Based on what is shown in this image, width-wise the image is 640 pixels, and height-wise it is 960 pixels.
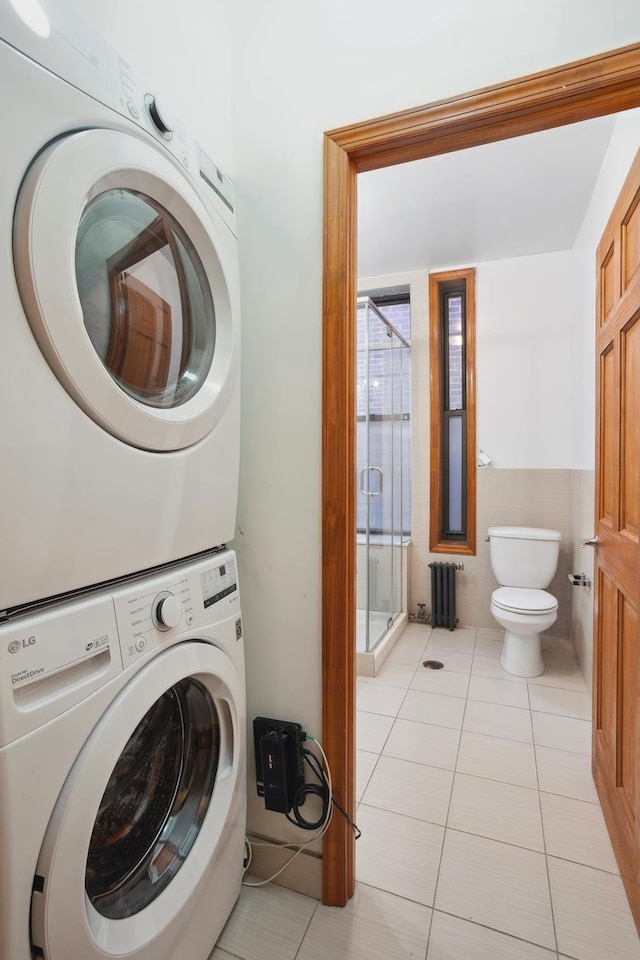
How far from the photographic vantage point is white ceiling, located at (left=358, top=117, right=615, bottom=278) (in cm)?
204

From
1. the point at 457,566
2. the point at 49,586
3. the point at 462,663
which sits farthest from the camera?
the point at 457,566

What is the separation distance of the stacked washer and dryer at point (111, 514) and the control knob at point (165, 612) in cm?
1

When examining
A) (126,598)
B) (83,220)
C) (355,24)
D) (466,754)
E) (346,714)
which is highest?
(355,24)

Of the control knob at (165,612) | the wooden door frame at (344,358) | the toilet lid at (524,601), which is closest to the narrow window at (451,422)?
the toilet lid at (524,601)

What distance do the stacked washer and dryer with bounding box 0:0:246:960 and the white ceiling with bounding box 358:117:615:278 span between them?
1421mm

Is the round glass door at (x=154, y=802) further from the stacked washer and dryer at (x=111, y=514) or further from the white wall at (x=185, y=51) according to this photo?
the white wall at (x=185, y=51)

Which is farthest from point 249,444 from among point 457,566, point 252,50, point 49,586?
point 457,566

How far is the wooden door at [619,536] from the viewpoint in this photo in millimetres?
1301

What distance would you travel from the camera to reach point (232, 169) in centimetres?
138

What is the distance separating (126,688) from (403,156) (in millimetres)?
1395

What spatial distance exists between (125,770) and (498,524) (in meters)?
2.85

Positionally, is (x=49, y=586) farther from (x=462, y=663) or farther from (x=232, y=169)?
(x=462, y=663)

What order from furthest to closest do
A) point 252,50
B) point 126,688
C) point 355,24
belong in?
point 252,50, point 355,24, point 126,688

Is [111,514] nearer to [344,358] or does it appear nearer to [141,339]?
[141,339]
